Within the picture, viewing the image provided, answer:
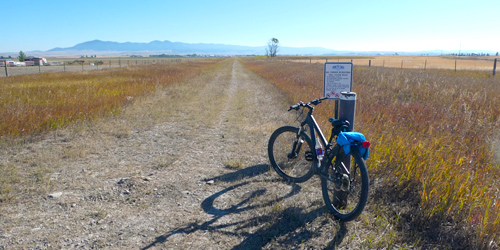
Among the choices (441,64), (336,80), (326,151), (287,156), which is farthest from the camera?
(441,64)

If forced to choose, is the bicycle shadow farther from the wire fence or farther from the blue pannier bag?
the wire fence

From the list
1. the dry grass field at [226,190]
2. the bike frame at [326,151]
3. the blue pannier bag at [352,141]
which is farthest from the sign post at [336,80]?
the dry grass field at [226,190]

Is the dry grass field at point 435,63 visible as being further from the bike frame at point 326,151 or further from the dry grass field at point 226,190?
the bike frame at point 326,151

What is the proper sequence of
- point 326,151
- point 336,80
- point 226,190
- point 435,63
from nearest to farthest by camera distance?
1. point 326,151
2. point 336,80
3. point 226,190
4. point 435,63

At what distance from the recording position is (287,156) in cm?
451

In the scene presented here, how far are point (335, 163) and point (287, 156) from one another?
1395 millimetres

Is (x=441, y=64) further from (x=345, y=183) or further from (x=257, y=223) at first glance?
(x=257, y=223)

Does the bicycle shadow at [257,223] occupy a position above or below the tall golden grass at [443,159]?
below

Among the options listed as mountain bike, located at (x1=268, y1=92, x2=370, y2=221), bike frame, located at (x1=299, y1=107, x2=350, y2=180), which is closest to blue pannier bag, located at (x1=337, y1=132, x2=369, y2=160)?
mountain bike, located at (x1=268, y1=92, x2=370, y2=221)

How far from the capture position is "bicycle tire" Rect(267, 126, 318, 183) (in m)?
4.11

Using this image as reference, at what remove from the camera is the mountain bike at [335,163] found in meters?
2.85

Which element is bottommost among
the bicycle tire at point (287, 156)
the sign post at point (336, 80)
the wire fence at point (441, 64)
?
the bicycle tire at point (287, 156)

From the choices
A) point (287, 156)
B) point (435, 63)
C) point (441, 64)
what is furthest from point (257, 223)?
point (435, 63)

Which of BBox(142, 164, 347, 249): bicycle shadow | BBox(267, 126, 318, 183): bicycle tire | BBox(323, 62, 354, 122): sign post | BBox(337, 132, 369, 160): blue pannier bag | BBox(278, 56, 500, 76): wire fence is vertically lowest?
BBox(142, 164, 347, 249): bicycle shadow
